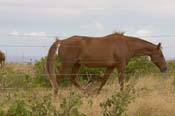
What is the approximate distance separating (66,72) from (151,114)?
4.49 metres

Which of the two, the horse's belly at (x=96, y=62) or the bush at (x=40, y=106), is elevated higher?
the horse's belly at (x=96, y=62)

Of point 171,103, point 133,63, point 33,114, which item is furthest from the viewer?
point 133,63

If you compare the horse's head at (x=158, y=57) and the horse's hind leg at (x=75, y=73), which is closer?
the horse's hind leg at (x=75, y=73)

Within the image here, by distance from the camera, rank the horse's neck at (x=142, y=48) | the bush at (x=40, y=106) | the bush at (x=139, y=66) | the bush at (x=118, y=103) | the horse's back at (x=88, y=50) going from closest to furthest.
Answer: the bush at (x=40, y=106)
the bush at (x=118, y=103)
the horse's back at (x=88, y=50)
the horse's neck at (x=142, y=48)
the bush at (x=139, y=66)

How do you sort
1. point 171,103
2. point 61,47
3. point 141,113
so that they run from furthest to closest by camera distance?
point 61,47
point 171,103
point 141,113

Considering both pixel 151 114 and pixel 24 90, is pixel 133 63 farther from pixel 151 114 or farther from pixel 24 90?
pixel 24 90

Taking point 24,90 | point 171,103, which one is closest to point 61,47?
point 171,103

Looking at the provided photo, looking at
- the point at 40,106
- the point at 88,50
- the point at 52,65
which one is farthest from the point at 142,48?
the point at 40,106

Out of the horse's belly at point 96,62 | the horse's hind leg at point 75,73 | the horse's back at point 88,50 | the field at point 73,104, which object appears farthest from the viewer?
the horse's hind leg at point 75,73

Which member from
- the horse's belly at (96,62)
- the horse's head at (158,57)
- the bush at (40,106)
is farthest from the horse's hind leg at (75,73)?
the bush at (40,106)

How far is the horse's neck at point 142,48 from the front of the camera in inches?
510

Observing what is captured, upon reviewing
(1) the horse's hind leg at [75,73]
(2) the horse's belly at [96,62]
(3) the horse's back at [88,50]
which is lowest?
(1) the horse's hind leg at [75,73]

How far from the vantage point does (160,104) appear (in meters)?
8.91

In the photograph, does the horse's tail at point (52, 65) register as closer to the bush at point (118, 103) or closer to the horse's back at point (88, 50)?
the horse's back at point (88, 50)
